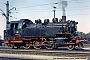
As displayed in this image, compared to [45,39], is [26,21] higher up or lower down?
higher up

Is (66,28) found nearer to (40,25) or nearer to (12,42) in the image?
(40,25)

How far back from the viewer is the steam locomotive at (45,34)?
21.6 metres

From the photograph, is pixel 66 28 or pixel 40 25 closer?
pixel 66 28

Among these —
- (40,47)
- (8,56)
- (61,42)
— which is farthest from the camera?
(40,47)

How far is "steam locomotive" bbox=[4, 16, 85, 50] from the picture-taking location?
850 inches

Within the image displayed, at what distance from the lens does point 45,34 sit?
22875mm

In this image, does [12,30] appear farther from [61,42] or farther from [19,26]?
[61,42]

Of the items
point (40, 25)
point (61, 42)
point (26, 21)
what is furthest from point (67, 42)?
point (26, 21)

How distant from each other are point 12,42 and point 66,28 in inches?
276

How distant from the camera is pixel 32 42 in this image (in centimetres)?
2322

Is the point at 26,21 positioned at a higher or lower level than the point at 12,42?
higher

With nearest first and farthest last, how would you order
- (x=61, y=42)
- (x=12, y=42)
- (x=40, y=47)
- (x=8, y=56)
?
(x=8, y=56)
(x=61, y=42)
(x=40, y=47)
(x=12, y=42)

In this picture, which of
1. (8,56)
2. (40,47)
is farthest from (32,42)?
(8,56)

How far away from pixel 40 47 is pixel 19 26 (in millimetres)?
4291
